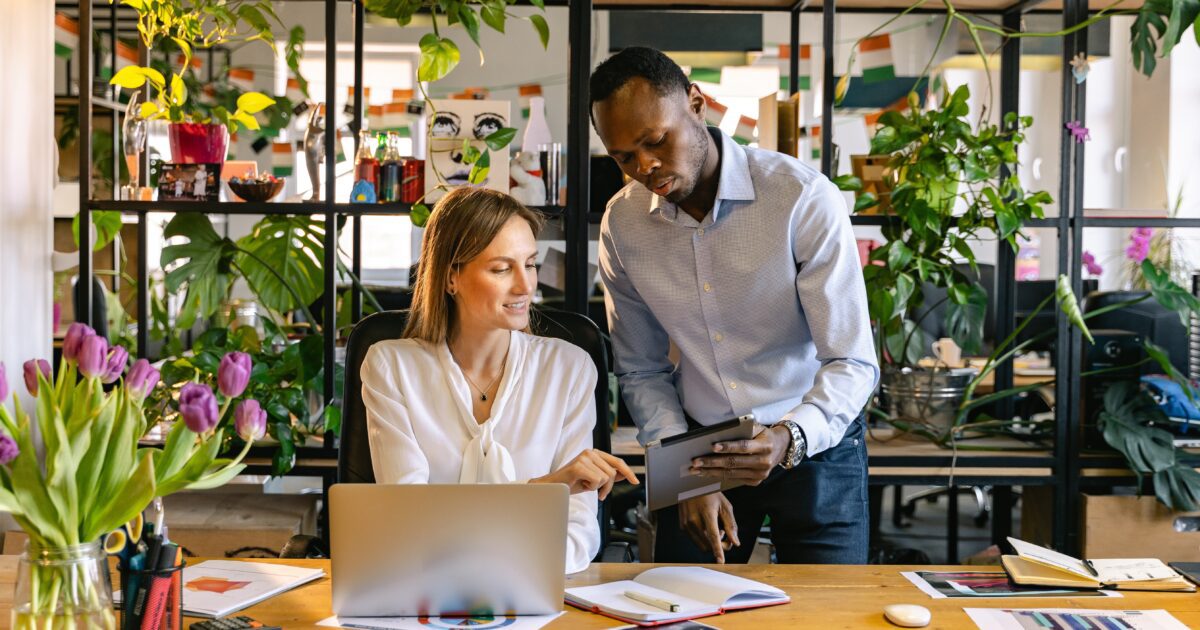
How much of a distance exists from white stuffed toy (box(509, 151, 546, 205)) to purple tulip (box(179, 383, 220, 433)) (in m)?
1.77

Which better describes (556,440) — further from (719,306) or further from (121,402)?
(121,402)

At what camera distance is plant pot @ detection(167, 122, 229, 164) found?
112 inches

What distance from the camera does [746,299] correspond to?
2141 mm

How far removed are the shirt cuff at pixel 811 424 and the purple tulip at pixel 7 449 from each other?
1.20 meters

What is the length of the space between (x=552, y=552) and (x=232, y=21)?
6.55 feet

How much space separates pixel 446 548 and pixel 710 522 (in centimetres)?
75

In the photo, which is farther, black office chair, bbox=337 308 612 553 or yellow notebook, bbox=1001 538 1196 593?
black office chair, bbox=337 308 612 553

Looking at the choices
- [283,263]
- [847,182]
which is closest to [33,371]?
[283,263]

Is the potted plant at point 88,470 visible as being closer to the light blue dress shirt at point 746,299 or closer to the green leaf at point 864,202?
the light blue dress shirt at point 746,299

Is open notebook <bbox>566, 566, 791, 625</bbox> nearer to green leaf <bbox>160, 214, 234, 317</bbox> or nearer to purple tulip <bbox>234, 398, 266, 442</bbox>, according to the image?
purple tulip <bbox>234, 398, 266, 442</bbox>

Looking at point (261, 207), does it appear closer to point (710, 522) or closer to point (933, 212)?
point (710, 522)

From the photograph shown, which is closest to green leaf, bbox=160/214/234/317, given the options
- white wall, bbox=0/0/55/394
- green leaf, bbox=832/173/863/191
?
white wall, bbox=0/0/55/394

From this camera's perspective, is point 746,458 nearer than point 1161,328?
Yes

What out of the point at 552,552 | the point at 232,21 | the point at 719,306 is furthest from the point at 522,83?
the point at 552,552
